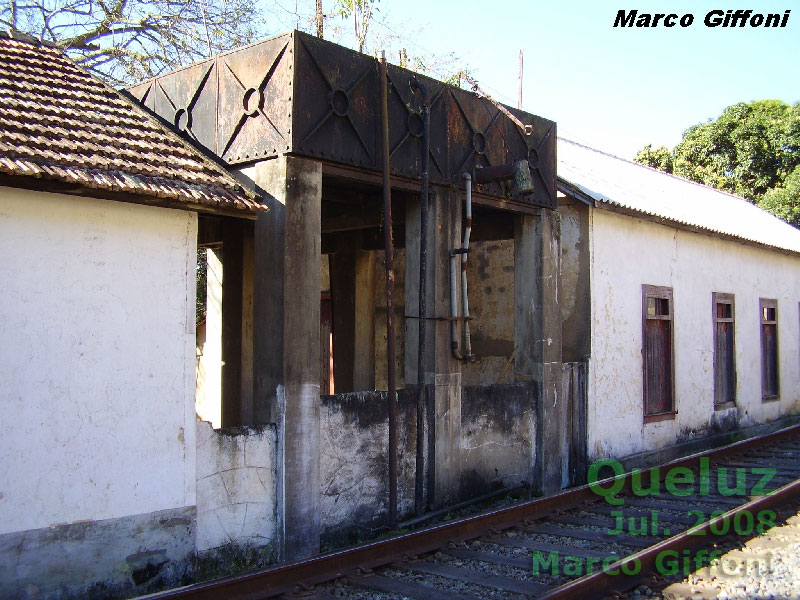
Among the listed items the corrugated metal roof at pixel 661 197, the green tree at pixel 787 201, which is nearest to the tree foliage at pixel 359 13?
the corrugated metal roof at pixel 661 197

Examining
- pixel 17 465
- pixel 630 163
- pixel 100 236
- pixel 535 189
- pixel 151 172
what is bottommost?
pixel 17 465

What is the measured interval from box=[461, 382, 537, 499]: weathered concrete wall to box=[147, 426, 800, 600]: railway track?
1.12 metres

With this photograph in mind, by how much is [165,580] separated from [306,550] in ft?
4.61

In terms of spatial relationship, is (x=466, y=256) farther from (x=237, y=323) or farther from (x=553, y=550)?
(x=553, y=550)

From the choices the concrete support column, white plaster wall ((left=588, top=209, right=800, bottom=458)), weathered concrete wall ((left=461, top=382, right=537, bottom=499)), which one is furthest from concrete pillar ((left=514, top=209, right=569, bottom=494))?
the concrete support column

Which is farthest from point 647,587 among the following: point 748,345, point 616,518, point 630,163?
point 630,163

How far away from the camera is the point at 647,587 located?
5.94m

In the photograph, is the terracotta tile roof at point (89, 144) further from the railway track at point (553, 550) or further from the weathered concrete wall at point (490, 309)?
the weathered concrete wall at point (490, 309)

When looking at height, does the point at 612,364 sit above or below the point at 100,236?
below

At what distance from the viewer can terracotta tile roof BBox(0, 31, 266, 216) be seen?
5.99 metres

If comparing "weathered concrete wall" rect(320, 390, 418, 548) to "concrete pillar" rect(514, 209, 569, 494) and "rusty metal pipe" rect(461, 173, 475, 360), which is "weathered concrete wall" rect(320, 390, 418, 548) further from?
"concrete pillar" rect(514, 209, 569, 494)

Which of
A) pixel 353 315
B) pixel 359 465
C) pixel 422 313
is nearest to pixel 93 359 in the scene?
pixel 359 465

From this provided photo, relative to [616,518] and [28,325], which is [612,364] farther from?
[28,325]

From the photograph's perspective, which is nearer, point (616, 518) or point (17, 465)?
point (17, 465)
